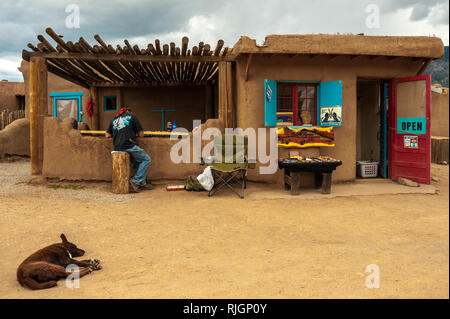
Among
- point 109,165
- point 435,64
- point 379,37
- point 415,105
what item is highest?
point 435,64

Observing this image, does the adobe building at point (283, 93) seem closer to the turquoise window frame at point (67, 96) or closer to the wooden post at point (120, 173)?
the wooden post at point (120, 173)

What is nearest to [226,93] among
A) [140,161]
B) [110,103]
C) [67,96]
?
[140,161]

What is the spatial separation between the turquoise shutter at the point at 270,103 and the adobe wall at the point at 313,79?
22cm

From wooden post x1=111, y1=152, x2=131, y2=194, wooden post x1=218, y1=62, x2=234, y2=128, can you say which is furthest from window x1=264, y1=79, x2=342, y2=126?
wooden post x1=111, y1=152, x2=131, y2=194

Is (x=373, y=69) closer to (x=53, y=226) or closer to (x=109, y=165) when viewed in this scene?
(x=109, y=165)

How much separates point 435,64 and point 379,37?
55030 millimetres

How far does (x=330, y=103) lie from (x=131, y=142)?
172 inches

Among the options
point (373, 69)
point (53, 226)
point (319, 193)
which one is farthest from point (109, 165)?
point (373, 69)

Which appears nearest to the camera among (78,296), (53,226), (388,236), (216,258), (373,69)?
(78,296)

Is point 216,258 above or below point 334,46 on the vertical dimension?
below

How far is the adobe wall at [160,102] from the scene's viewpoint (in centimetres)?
1187

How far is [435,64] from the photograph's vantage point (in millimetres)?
52219

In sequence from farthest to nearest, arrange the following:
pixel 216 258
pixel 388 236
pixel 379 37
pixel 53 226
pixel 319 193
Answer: pixel 379 37 < pixel 319 193 < pixel 53 226 < pixel 388 236 < pixel 216 258

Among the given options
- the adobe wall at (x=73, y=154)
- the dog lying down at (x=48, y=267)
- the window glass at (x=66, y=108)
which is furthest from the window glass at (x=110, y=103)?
the dog lying down at (x=48, y=267)
